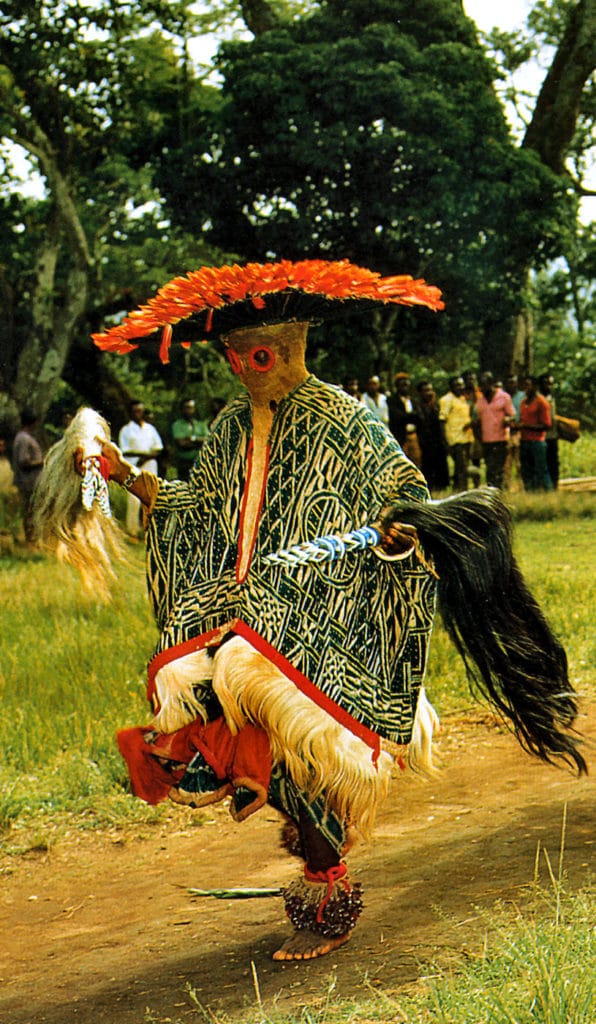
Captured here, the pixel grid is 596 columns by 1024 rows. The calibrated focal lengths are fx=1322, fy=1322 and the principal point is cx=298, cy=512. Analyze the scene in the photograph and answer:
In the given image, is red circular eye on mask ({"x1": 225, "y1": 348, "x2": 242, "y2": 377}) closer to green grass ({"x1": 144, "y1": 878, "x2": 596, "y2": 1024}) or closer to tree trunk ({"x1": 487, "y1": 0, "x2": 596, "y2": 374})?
green grass ({"x1": 144, "y1": 878, "x2": 596, "y2": 1024})

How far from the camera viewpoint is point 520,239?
745 inches

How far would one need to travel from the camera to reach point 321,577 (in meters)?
4.17

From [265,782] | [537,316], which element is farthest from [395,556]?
[537,316]

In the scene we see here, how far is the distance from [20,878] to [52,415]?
2033 cm

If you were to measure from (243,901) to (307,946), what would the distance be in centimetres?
69

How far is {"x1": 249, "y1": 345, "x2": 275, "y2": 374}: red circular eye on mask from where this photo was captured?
442 cm

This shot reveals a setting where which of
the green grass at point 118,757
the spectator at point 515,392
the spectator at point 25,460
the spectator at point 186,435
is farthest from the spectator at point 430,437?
the spectator at point 25,460

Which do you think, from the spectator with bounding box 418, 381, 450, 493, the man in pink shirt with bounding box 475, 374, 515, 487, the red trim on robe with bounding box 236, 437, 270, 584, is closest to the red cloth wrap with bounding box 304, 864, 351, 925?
the red trim on robe with bounding box 236, 437, 270, 584

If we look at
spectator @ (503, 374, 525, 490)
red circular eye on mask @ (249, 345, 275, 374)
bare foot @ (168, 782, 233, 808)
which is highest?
red circular eye on mask @ (249, 345, 275, 374)

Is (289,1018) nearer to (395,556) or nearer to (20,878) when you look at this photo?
(395,556)

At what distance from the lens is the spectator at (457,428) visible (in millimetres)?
16547

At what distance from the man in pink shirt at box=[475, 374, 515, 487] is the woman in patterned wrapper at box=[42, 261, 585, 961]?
11.4 m

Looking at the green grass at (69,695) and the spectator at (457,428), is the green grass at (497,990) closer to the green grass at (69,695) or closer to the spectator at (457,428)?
the green grass at (69,695)

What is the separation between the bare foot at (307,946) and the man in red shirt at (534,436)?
12291 millimetres
